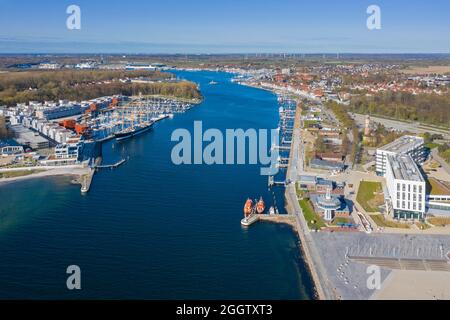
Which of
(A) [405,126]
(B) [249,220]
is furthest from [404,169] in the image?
(A) [405,126]

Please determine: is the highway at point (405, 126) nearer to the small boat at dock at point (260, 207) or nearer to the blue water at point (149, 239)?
the blue water at point (149, 239)

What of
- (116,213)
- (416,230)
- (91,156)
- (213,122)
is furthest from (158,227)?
(213,122)

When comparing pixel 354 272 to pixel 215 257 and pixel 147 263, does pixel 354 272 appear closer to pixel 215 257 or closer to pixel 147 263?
pixel 215 257

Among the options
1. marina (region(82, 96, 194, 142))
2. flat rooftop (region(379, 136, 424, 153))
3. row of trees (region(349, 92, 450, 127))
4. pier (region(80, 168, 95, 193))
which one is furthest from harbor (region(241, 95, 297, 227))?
marina (region(82, 96, 194, 142))

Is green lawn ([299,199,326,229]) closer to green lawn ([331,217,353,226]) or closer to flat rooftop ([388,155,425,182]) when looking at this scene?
green lawn ([331,217,353,226])

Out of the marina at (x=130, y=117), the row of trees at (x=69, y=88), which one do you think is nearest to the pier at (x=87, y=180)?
the marina at (x=130, y=117)

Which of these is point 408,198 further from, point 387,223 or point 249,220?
point 249,220
